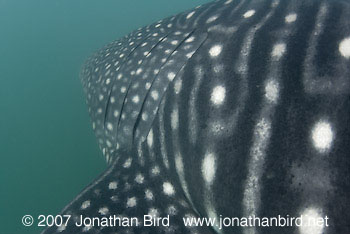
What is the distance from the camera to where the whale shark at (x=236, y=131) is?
135cm

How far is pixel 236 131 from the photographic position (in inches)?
63.6

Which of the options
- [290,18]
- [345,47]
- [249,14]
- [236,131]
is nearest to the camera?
[345,47]

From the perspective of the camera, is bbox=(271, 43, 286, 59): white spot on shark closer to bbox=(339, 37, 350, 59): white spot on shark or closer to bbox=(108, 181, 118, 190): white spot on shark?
bbox=(339, 37, 350, 59): white spot on shark

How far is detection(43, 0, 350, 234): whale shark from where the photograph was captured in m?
1.35

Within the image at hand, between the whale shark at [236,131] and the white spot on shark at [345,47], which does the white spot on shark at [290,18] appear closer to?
the whale shark at [236,131]

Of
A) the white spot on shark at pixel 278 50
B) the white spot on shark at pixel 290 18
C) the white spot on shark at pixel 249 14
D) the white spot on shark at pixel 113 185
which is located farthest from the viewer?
the white spot on shark at pixel 113 185

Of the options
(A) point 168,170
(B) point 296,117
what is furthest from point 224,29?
(A) point 168,170

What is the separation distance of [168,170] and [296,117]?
40.9 inches

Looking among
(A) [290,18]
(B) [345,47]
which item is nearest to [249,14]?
(A) [290,18]

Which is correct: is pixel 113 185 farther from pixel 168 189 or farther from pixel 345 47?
pixel 345 47

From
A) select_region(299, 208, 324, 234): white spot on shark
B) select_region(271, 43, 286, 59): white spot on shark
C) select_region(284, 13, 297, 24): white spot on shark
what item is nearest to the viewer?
select_region(299, 208, 324, 234): white spot on shark

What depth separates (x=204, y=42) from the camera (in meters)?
2.20

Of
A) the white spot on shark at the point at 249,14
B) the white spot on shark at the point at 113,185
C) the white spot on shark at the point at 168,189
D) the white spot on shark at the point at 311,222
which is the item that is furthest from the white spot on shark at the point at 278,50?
the white spot on shark at the point at 113,185

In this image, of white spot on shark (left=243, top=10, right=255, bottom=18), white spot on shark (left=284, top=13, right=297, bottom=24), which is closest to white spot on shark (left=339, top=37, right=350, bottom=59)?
white spot on shark (left=284, top=13, right=297, bottom=24)
